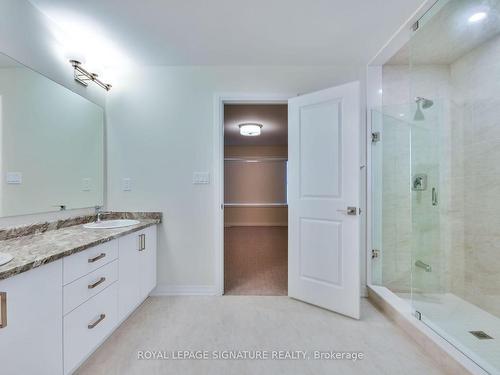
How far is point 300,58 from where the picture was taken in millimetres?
2172

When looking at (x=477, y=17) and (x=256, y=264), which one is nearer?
(x=477, y=17)

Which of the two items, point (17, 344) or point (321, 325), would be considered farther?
point (321, 325)

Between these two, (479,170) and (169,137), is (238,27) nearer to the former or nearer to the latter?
(169,137)

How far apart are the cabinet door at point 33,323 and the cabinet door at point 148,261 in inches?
33.6

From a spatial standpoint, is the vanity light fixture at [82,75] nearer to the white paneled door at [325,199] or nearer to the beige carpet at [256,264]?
the white paneled door at [325,199]

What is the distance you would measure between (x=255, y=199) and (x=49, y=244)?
211 inches

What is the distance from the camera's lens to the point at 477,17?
5.81ft

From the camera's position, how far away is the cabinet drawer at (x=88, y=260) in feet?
3.96

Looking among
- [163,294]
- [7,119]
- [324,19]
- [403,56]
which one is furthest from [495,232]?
[7,119]

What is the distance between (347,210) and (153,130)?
2022 mm

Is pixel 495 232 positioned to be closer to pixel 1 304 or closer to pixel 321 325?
pixel 321 325

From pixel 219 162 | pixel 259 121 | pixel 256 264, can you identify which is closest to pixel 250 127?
pixel 259 121

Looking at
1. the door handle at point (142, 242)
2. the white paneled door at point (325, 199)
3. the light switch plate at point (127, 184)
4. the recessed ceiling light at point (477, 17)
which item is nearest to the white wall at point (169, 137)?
the light switch plate at point (127, 184)

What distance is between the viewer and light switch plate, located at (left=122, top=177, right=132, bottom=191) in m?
2.31
